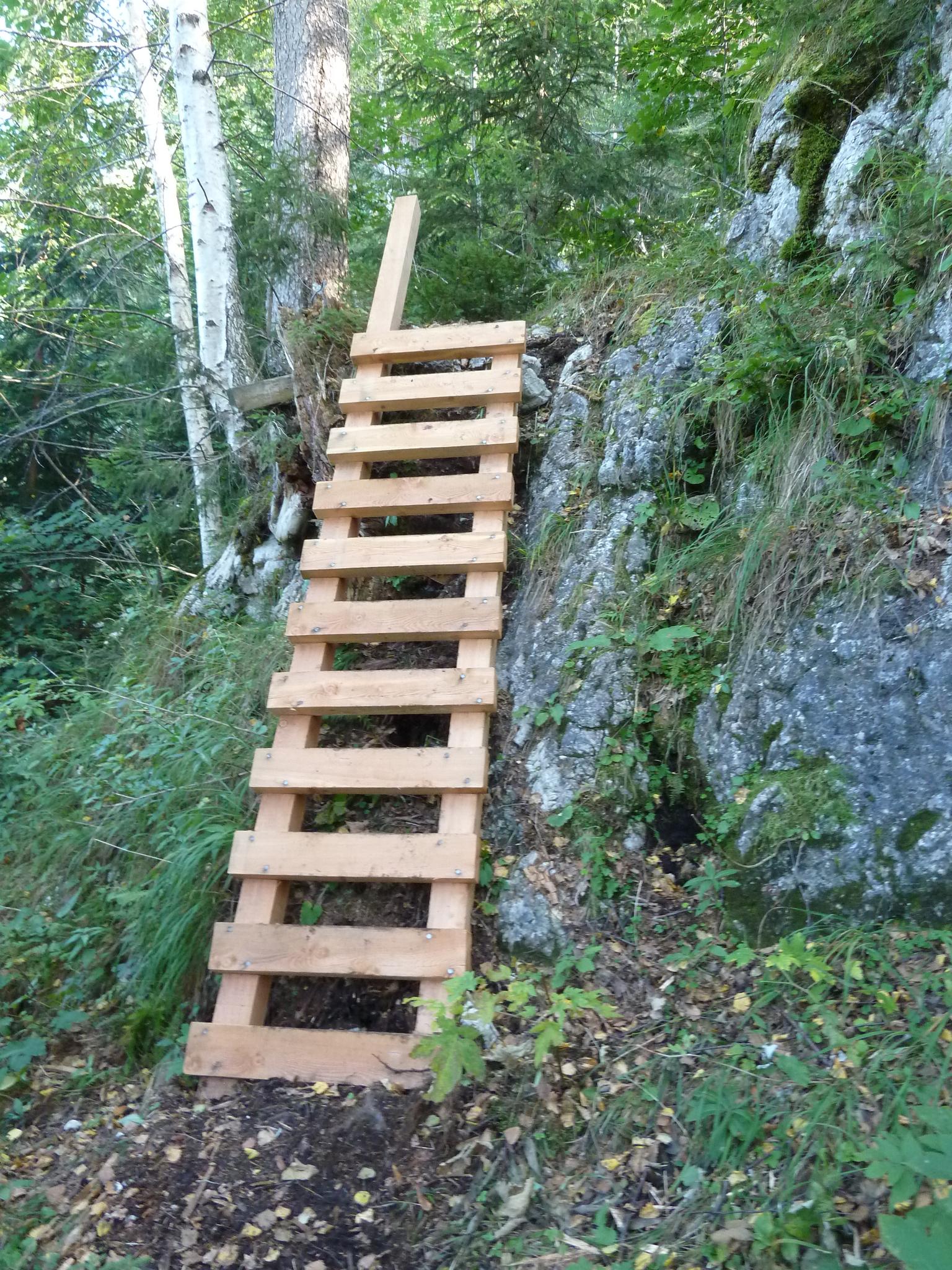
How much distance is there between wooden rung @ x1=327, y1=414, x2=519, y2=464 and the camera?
156 inches

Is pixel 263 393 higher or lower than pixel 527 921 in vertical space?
higher

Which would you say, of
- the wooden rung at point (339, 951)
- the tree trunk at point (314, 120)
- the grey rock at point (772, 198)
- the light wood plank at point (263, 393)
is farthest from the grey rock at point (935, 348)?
the tree trunk at point (314, 120)

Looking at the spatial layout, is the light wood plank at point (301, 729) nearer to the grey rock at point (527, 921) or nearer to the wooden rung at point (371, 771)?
the wooden rung at point (371, 771)

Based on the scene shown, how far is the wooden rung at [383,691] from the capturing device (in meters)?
3.29

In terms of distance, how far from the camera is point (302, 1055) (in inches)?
Result: 113

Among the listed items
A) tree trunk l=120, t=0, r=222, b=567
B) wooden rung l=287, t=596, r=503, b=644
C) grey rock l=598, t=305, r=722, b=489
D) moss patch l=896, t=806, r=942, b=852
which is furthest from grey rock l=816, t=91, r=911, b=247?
tree trunk l=120, t=0, r=222, b=567

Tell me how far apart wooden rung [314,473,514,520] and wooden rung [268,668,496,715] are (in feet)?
2.61

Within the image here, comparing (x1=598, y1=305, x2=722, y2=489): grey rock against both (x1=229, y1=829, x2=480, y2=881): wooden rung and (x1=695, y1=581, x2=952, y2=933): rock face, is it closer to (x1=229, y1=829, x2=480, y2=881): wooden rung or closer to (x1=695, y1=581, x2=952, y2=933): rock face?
(x1=695, y1=581, x2=952, y2=933): rock face

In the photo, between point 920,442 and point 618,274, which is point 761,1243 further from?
point 618,274

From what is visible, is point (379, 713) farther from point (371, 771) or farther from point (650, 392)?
point (650, 392)

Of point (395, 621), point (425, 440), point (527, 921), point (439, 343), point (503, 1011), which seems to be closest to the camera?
point (503, 1011)

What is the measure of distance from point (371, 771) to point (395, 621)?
2.13ft

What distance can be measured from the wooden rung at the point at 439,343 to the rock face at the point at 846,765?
2.05 m

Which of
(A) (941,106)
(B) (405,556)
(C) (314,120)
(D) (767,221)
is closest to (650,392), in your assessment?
(D) (767,221)
